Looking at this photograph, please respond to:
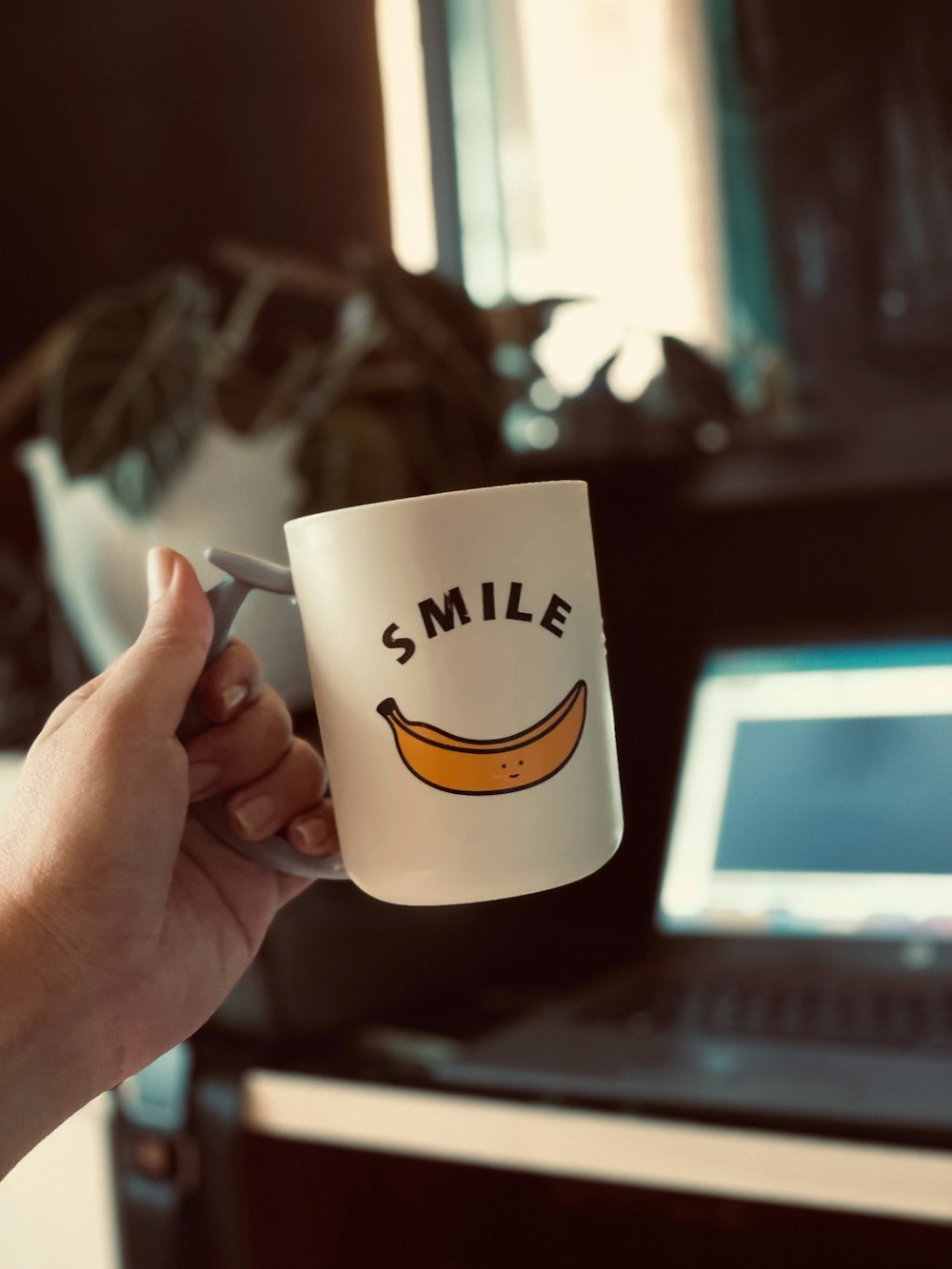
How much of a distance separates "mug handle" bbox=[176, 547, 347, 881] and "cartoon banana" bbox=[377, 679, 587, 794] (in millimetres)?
81

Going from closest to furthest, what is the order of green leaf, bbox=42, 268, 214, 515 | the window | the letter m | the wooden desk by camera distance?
1. the letter m
2. the wooden desk
3. green leaf, bbox=42, 268, 214, 515
4. the window

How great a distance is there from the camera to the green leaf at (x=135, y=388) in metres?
0.96

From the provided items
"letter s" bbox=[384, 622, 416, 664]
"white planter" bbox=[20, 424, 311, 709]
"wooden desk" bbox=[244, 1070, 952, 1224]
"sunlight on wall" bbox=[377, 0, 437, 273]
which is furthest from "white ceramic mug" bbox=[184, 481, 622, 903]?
"sunlight on wall" bbox=[377, 0, 437, 273]

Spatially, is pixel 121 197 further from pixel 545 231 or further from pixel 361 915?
pixel 361 915

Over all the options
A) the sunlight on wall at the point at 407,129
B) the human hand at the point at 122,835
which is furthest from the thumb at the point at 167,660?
the sunlight on wall at the point at 407,129

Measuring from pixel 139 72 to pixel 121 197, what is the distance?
0.12 meters

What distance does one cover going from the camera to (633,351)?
1197 mm

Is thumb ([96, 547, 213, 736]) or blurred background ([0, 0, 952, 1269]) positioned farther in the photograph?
blurred background ([0, 0, 952, 1269])

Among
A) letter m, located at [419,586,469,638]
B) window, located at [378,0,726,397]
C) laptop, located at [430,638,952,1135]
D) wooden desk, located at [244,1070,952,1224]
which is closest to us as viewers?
letter m, located at [419,586,469,638]

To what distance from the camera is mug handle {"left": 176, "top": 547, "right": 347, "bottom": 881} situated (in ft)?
1.64

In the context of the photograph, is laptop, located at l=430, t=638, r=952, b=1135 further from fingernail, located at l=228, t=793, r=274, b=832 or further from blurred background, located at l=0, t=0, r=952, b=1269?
fingernail, located at l=228, t=793, r=274, b=832

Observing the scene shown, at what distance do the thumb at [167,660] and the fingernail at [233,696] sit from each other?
26 millimetres

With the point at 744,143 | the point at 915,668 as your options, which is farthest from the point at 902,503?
the point at 744,143

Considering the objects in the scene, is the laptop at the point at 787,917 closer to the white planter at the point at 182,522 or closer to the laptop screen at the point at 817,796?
the laptop screen at the point at 817,796
